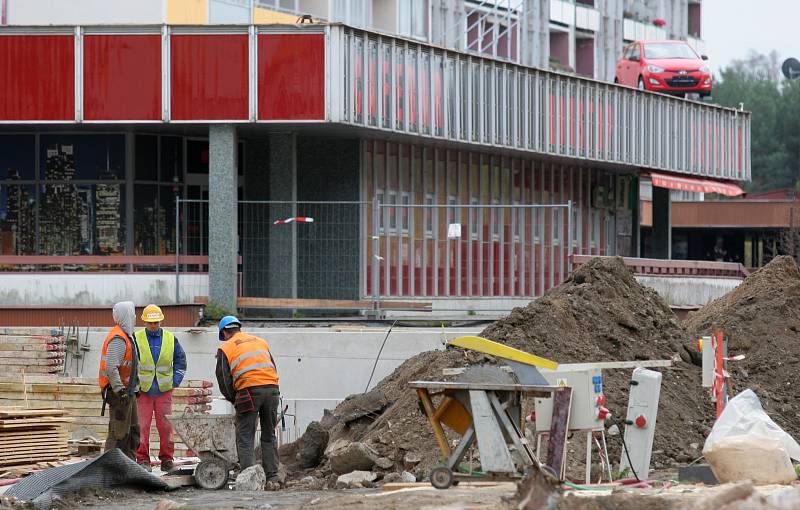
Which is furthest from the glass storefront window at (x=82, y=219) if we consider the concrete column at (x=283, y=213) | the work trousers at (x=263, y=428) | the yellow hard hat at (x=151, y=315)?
the work trousers at (x=263, y=428)

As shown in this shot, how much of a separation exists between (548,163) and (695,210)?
60.9 ft

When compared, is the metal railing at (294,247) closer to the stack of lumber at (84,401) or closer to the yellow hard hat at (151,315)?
the stack of lumber at (84,401)

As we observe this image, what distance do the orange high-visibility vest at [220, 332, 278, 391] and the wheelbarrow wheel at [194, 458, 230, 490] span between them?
78 cm

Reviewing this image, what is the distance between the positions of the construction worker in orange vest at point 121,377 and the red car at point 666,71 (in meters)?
24.6

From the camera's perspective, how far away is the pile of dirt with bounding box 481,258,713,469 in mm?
17750

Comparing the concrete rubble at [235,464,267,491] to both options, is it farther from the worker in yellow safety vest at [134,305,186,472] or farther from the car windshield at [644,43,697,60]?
the car windshield at [644,43,697,60]

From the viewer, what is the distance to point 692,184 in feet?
Answer: 127

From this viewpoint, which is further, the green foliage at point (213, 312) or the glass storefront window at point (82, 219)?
the glass storefront window at point (82, 219)

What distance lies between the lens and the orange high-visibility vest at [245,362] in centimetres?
1602

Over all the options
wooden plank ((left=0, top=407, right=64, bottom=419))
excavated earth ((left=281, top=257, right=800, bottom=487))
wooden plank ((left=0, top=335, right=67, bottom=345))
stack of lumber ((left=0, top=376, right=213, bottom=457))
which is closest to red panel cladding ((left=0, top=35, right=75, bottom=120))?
wooden plank ((left=0, top=335, right=67, bottom=345))

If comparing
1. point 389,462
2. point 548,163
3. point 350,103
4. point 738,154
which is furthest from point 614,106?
point 389,462

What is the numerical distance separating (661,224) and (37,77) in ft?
62.9

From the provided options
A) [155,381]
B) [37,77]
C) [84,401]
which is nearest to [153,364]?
[155,381]

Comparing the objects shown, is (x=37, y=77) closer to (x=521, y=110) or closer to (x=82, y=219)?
(x=82, y=219)
